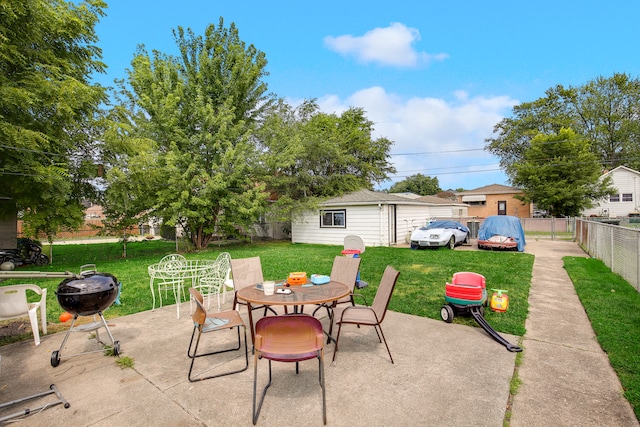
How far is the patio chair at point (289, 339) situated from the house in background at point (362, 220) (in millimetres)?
12613

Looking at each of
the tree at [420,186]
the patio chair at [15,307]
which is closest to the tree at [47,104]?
the patio chair at [15,307]

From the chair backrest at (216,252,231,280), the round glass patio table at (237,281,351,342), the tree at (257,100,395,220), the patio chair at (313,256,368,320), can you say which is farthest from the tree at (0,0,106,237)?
the patio chair at (313,256,368,320)

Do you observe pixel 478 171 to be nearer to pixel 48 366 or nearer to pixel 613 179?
pixel 613 179

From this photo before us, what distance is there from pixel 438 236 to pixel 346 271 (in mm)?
9764

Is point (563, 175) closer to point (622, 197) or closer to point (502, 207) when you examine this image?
point (502, 207)

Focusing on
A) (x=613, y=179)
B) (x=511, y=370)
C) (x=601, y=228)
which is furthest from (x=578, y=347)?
(x=613, y=179)

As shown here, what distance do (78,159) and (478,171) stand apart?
1350 inches

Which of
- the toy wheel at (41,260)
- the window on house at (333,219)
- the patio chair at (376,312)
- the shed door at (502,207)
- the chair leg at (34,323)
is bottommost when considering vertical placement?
the toy wheel at (41,260)

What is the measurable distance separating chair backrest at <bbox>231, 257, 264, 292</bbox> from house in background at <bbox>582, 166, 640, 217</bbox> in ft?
109

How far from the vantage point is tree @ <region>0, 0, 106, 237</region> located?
8.27m

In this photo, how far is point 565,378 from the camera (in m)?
2.93

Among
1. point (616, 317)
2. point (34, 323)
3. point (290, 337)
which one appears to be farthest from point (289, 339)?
point (616, 317)

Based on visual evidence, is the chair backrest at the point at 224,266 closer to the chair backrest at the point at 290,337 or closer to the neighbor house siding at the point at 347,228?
the chair backrest at the point at 290,337

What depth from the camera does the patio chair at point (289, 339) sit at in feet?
7.63
